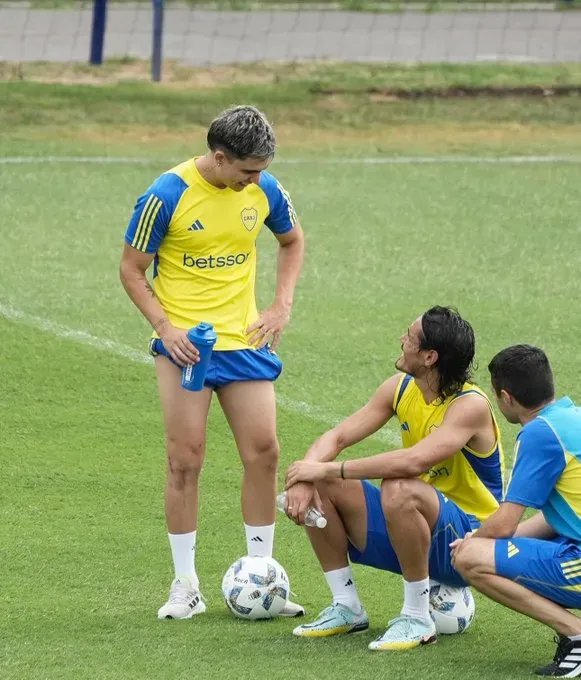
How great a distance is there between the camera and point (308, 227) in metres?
13.5

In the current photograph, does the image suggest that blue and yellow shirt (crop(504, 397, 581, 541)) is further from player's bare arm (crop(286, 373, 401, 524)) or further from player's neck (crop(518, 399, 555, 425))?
player's bare arm (crop(286, 373, 401, 524))

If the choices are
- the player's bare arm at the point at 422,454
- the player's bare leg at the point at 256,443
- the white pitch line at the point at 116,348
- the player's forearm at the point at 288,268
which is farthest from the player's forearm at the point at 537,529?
the white pitch line at the point at 116,348

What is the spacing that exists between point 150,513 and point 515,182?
8803 millimetres

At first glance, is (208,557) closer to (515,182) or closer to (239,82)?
(515,182)

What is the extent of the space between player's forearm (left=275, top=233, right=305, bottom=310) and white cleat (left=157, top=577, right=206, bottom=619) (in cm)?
130

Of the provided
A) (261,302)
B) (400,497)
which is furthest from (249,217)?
(261,302)

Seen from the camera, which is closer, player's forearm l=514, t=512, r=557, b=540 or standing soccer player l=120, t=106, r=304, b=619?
player's forearm l=514, t=512, r=557, b=540

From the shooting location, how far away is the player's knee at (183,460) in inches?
241

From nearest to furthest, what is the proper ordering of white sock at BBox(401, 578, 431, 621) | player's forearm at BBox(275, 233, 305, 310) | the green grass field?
white sock at BBox(401, 578, 431, 621) < the green grass field < player's forearm at BBox(275, 233, 305, 310)

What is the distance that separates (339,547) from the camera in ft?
19.2

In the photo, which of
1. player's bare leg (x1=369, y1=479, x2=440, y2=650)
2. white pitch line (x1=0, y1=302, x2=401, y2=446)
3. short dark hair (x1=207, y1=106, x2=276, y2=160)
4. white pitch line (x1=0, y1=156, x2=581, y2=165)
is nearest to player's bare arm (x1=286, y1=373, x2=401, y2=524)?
player's bare leg (x1=369, y1=479, x2=440, y2=650)

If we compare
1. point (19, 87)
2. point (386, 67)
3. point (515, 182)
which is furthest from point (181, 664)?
point (386, 67)

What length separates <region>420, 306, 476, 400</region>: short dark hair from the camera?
18.6ft

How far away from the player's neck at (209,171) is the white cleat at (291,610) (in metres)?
1.77
